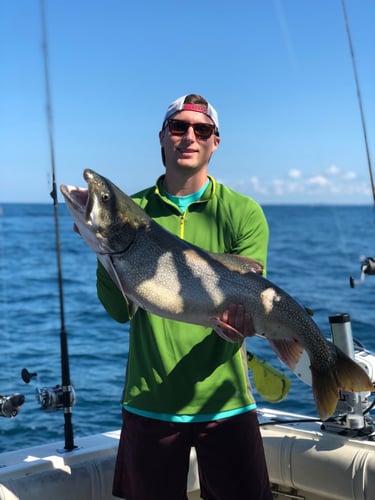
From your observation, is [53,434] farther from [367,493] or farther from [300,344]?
[300,344]

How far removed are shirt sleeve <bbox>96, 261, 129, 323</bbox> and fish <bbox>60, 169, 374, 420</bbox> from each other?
193 millimetres

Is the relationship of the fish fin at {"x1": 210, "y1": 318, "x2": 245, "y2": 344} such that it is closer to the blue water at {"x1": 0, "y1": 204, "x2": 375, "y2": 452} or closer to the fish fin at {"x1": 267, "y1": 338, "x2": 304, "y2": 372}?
the fish fin at {"x1": 267, "y1": 338, "x2": 304, "y2": 372}

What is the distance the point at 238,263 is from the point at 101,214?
24.9 inches

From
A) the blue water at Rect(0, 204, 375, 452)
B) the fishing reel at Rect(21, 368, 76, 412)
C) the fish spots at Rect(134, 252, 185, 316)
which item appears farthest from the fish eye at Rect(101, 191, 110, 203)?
the fishing reel at Rect(21, 368, 76, 412)

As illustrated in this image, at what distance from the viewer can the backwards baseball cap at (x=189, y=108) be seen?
3.07 m

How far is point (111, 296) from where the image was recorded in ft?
9.93

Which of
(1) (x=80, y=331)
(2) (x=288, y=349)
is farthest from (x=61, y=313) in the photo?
(1) (x=80, y=331)

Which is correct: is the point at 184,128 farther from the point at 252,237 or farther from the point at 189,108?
the point at 252,237

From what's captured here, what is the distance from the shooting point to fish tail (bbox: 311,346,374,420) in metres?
2.76

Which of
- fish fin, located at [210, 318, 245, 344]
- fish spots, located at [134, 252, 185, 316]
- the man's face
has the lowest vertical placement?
fish fin, located at [210, 318, 245, 344]

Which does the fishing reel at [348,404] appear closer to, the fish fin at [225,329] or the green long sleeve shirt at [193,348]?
the green long sleeve shirt at [193,348]

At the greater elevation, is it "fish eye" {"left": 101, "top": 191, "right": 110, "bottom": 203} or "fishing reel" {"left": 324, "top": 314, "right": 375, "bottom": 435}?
"fish eye" {"left": 101, "top": 191, "right": 110, "bottom": 203}

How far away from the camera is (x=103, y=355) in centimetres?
1220

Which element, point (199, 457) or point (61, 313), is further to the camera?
point (61, 313)
